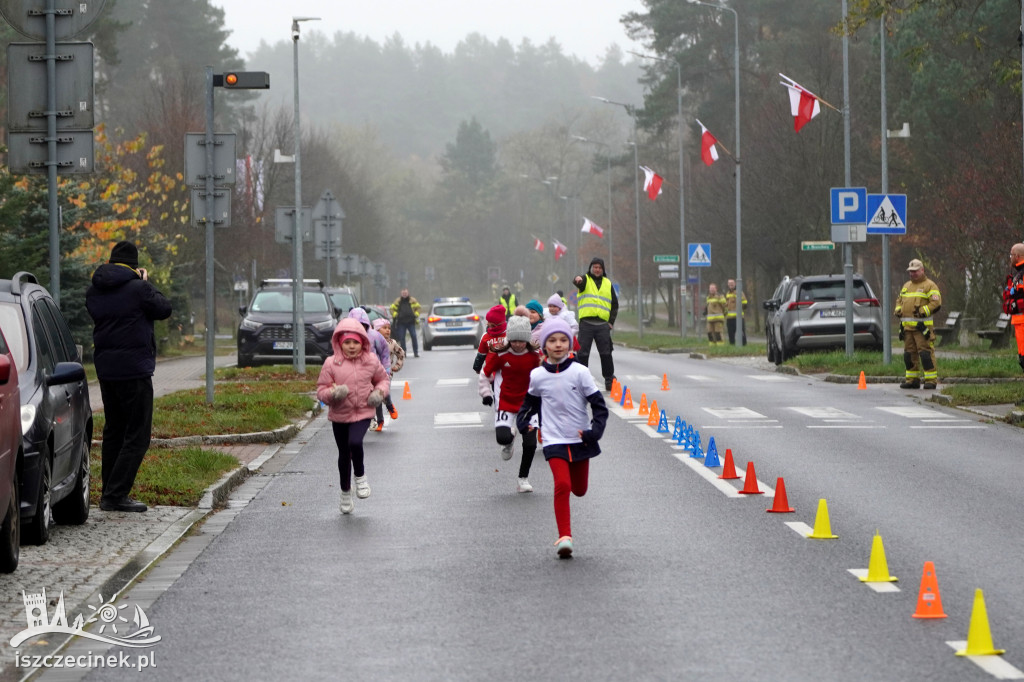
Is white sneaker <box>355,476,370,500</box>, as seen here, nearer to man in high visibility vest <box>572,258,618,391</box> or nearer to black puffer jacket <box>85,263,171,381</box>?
black puffer jacket <box>85,263,171,381</box>

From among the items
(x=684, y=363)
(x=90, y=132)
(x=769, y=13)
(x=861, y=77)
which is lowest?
(x=684, y=363)

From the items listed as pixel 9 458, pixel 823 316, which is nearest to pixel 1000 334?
pixel 823 316

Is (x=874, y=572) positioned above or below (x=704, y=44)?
below

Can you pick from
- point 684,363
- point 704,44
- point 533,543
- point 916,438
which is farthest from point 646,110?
point 533,543

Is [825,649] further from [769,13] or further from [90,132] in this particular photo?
[769,13]

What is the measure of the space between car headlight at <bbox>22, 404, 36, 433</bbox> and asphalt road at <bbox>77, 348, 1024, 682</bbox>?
1.27m

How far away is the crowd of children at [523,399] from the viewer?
9781 mm

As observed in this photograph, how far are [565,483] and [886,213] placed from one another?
1986cm

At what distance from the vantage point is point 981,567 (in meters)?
8.85

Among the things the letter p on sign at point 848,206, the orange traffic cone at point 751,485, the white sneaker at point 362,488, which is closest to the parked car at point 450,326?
the letter p on sign at point 848,206

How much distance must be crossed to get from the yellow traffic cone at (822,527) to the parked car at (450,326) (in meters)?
38.3

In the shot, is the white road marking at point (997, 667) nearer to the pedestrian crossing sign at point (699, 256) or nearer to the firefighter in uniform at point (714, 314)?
the firefighter in uniform at point (714, 314)

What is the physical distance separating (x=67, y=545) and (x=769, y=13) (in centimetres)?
6688

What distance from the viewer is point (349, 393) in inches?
462
